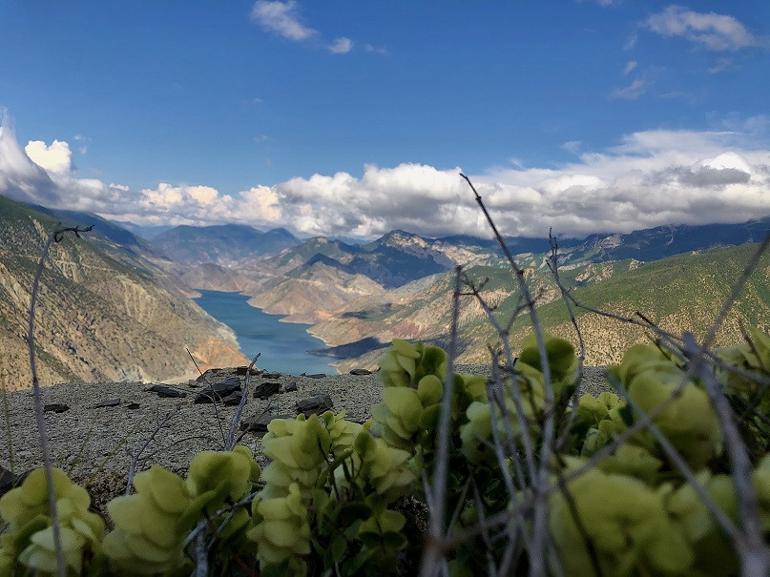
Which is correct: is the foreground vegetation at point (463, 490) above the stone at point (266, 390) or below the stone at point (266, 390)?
above

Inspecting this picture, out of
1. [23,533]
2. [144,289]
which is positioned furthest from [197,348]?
[23,533]

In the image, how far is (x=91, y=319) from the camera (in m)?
120

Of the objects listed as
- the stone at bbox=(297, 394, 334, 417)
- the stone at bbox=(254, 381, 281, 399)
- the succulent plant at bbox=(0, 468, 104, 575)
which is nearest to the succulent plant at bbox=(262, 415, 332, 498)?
the succulent plant at bbox=(0, 468, 104, 575)

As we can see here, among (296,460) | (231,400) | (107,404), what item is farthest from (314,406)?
(296,460)

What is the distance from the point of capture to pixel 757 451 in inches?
36.1

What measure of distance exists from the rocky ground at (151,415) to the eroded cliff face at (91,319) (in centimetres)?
4575

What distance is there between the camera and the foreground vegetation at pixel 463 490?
0.57 m

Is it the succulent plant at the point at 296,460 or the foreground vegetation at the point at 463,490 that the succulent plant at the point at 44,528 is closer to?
the foreground vegetation at the point at 463,490

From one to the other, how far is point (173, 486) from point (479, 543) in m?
0.54

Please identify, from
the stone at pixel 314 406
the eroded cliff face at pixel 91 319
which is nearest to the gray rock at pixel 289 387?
the stone at pixel 314 406

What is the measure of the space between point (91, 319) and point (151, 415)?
425 feet

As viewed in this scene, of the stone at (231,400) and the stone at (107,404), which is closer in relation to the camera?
the stone at (231,400)

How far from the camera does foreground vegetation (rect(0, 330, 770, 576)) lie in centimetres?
57

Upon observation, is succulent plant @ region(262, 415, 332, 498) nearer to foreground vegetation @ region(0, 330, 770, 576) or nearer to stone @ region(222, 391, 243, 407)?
foreground vegetation @ region(0, 330, 770, 576)
